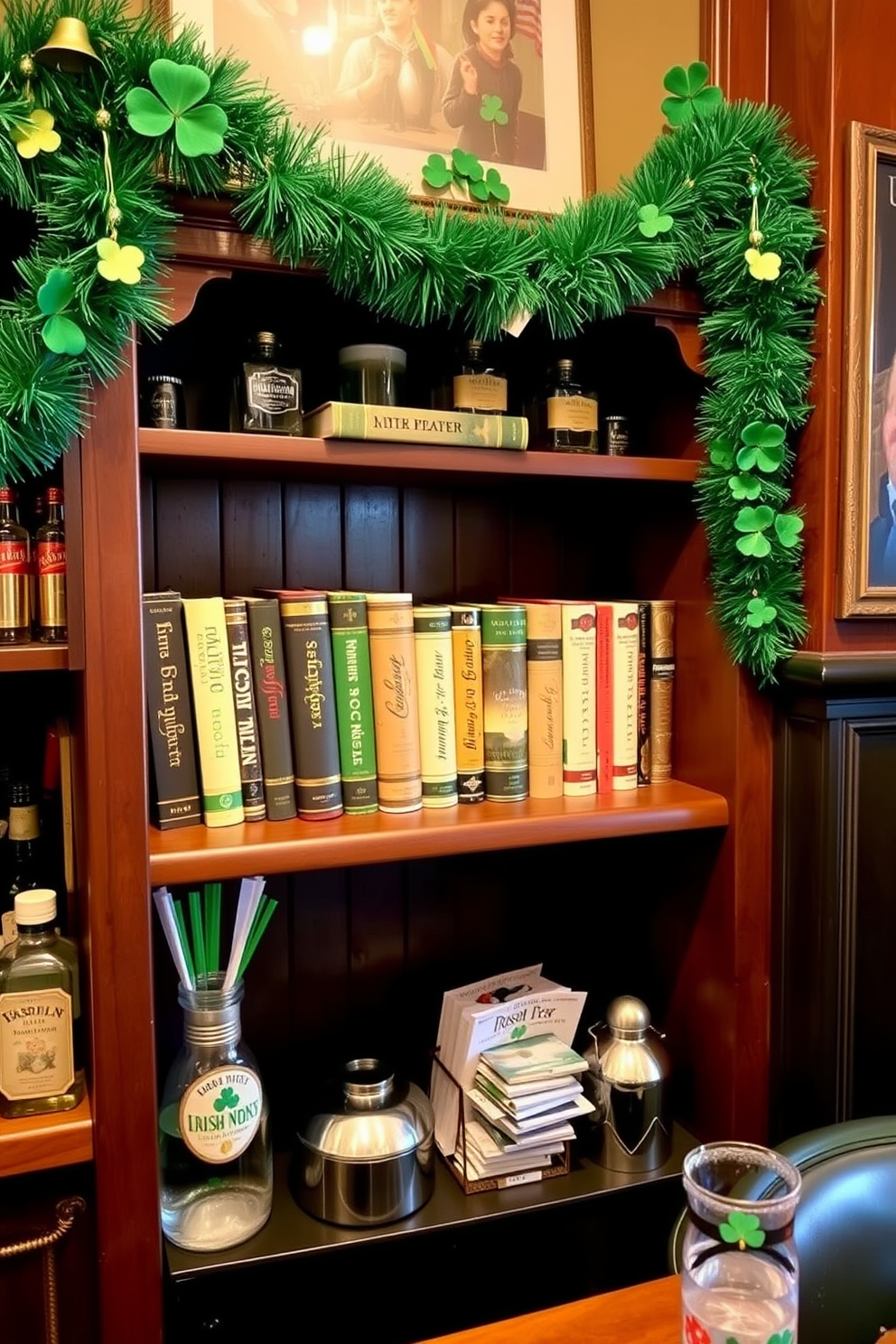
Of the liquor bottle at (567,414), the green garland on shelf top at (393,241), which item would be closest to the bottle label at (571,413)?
the liquor bottle at (567,414)

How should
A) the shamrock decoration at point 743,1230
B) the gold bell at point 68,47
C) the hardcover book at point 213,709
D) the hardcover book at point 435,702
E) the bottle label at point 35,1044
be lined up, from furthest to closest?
the hardcover book at point 435,702 → the hardcover book at point 213,709 → the bottle label at point 35,1044 → the gold bell at point 68,47 → the shamrock decoration at point 743,1230

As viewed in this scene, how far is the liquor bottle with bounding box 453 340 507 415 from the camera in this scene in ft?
3.87

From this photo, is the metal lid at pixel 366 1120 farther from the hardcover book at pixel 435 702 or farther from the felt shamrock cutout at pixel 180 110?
the felt shamrock cutout at pixel 180 110

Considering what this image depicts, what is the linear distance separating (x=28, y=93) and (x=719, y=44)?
85cm

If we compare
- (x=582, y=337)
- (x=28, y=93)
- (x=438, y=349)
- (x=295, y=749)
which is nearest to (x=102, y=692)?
(x=295, y=749)

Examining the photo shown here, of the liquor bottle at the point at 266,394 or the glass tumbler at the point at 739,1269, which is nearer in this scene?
the glass tumbler at the point at 739,1269

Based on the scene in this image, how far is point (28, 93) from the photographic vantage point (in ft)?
2.78

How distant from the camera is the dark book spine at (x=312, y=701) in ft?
3.60

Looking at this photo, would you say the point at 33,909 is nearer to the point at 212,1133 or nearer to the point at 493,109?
the point at 212,1133

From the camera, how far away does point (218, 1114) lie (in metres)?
1.05

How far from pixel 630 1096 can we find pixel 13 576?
1.00m

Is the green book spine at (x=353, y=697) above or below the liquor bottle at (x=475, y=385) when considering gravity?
below

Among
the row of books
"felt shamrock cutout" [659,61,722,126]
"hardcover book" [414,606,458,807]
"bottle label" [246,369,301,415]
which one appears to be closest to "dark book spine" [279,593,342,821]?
the row of books

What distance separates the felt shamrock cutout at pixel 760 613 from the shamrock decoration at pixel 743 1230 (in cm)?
73
